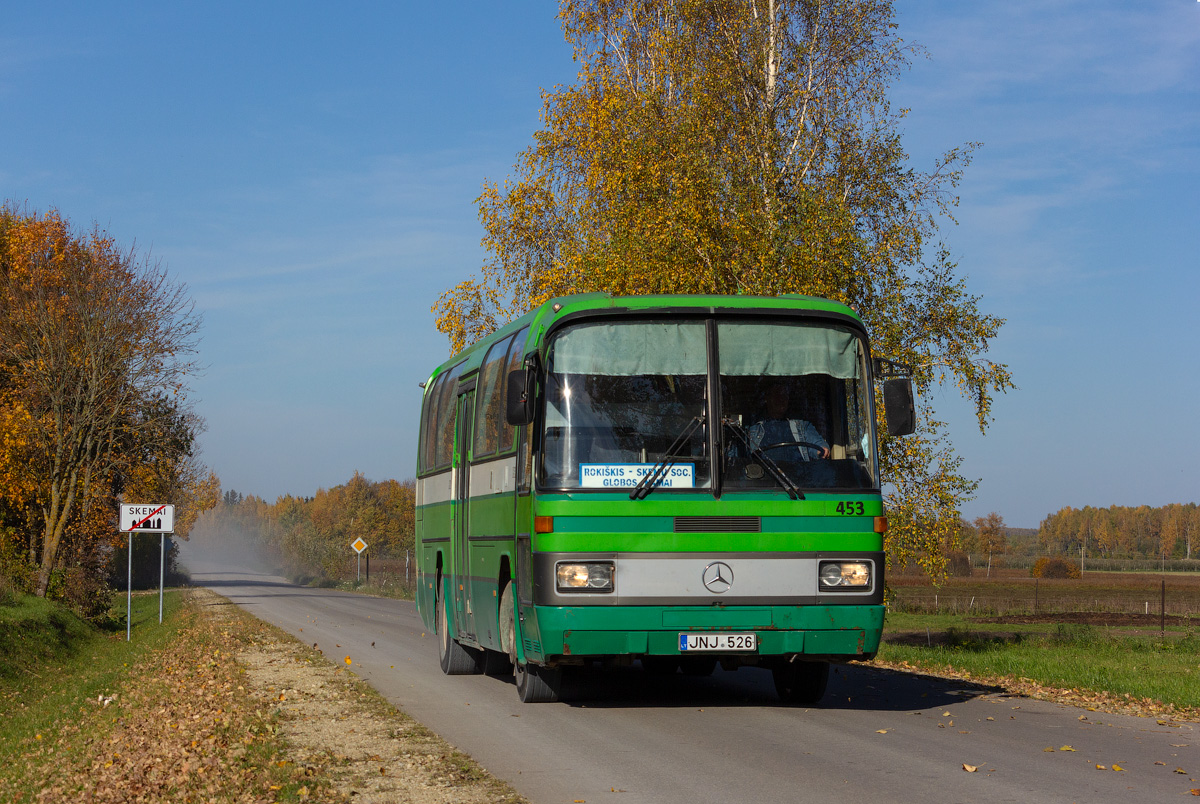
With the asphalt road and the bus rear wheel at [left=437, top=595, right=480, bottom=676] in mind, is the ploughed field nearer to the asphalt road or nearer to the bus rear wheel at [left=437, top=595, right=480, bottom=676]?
the bus rear wheel at [left=437, top=595, right=480, bottom=676]

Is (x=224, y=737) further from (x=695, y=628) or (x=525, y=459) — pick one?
(x=695, y=628)

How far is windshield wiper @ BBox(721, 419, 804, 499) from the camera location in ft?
33.1

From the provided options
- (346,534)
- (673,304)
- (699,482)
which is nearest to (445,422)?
(673,304)

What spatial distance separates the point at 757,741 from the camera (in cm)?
946

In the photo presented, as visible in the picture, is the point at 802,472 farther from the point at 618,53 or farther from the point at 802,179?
the point at 618,53

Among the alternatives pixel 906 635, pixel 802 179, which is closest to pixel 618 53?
pixel 802 179

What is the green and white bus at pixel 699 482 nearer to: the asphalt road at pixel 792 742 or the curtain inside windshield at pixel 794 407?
the curtain inside windshield at pixel 794 407

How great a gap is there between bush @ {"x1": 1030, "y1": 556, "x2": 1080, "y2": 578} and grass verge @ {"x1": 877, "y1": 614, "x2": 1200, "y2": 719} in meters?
99.5

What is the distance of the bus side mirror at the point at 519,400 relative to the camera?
1024 centimetres

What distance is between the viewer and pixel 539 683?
11.9m

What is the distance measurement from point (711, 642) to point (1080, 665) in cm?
1055

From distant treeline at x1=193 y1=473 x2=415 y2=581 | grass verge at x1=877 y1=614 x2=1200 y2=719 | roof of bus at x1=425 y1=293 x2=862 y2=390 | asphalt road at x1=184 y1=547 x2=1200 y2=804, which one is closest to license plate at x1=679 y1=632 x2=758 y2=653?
asphalt road at x1=184 y1=547 x2=1200 y2=804

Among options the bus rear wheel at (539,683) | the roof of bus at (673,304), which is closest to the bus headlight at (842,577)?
the roof of bus at (673,304)

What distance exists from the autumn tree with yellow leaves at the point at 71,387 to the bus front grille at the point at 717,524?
32.9 meters
